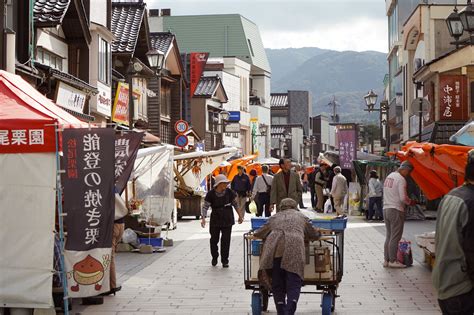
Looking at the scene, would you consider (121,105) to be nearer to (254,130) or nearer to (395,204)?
(395,204)

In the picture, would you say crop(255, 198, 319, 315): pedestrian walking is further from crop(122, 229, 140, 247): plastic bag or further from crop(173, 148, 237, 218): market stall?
crop(173, 148, 237, 218): market stall

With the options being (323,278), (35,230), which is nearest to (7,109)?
(35,230)

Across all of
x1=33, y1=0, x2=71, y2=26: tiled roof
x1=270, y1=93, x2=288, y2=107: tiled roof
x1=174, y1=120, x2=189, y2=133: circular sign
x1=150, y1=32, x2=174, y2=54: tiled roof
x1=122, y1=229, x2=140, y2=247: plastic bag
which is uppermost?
x1=270, y1=93, x2=288, y2=107: tiled roof

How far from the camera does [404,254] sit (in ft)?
55.2

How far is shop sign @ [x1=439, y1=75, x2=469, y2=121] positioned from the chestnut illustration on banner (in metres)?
24.9

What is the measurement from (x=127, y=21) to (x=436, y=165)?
23.9 metres

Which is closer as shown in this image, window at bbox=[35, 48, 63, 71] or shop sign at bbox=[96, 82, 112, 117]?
window at bbox=[35, 48, 63, 71]

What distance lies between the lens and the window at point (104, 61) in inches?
1207

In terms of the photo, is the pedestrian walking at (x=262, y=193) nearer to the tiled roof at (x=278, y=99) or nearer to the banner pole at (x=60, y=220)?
the banner pole at (x=60, y=220)

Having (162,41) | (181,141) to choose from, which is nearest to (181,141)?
(181,141)

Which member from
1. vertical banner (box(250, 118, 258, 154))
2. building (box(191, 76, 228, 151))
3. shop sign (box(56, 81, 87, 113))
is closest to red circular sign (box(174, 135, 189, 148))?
shop sign (box(56, 81, 87, 113))

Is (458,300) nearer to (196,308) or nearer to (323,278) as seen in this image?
(323,278)

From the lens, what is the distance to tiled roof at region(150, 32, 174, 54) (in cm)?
4581

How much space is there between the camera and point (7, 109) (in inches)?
442
